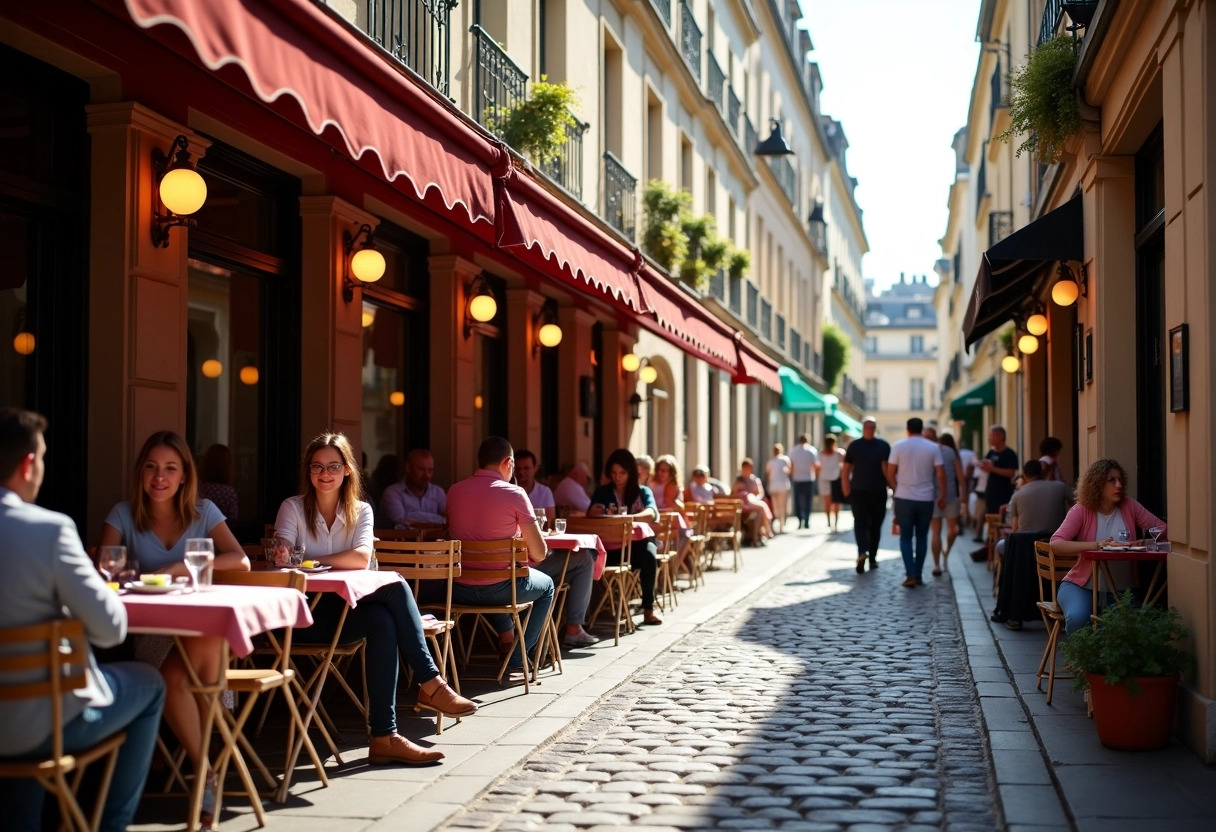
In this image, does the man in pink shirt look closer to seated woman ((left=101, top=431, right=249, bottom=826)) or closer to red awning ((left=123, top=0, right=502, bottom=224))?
red awning ((left=123, top=0, right=502, bottom=224))

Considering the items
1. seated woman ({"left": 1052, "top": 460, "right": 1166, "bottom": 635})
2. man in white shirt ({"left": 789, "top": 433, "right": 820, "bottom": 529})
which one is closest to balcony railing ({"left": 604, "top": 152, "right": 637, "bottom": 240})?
man in white shirt ({"left": 789, "top": 433, "right": 820, "bottom": 529})

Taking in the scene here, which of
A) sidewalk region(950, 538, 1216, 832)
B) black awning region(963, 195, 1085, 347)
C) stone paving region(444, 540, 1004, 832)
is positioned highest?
black awning region(963, 195, 1085, 347)

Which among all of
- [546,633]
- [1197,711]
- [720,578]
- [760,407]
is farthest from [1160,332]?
[760,407]

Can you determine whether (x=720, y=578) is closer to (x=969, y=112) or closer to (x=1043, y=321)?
(x=1043, y=321)

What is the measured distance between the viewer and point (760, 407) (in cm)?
3077

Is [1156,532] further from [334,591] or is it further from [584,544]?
[334,591]

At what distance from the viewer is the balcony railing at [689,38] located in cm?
2105

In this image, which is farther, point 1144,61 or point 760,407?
point 760,407

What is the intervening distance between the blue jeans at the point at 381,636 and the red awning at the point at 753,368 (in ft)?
32.0

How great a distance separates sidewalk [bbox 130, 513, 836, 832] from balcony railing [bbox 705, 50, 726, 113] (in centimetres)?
1481

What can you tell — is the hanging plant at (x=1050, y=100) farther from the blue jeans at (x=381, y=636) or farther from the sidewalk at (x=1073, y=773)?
the blue jeans at (x=381, y=636)

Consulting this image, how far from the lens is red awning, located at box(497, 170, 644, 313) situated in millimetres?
7281

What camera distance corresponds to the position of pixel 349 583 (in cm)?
582

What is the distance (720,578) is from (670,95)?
8.34m
